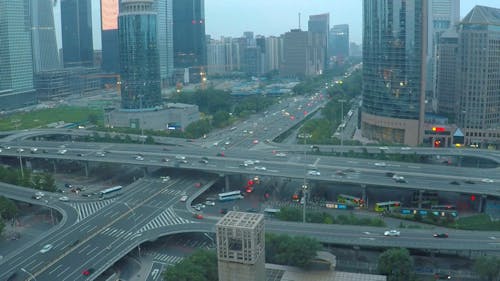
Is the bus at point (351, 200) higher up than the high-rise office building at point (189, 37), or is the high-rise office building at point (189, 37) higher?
the high-rise office building at point (189, 37)

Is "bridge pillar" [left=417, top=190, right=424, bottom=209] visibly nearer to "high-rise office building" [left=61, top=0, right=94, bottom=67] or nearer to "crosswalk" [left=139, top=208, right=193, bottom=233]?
"crosswalk" [left=139, top=208, right=193, bottom=233]

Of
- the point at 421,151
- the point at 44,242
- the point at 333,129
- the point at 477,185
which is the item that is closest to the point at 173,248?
the point at 44,242

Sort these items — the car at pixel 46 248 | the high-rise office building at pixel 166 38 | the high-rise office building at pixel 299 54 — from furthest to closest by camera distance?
the high-rise office building at pixel 299 54
the high-rise office building at pixel 166 38
the car at pixel 46 248

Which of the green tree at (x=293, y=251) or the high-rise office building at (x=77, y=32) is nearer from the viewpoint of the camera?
the green tree at (x=293, y=251)

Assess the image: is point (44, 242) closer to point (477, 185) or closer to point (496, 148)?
point (477, 185)

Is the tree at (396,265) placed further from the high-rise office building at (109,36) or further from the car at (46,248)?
the high-rise office building at (109,36)

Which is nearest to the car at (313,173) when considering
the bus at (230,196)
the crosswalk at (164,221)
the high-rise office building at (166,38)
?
the bus at (230,196)

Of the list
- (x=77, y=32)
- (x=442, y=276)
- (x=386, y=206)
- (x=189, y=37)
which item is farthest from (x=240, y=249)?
(x=77, y=32)
